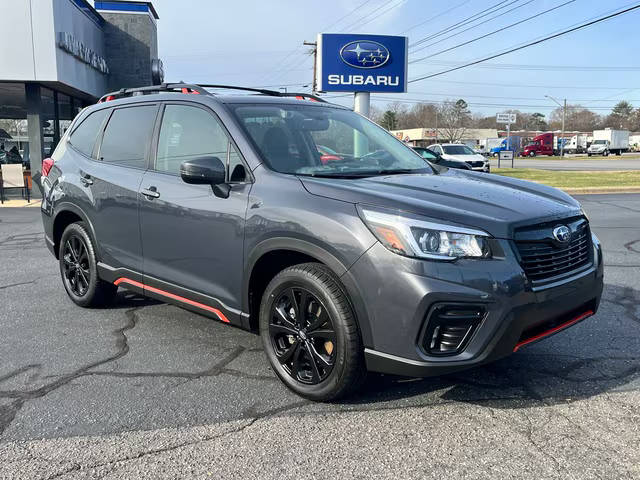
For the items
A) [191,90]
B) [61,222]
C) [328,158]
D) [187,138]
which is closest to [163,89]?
[191,90]

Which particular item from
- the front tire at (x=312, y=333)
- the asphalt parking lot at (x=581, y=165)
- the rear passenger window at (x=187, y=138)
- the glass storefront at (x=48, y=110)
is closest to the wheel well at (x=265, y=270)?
the front tire at (x=312, y=333)

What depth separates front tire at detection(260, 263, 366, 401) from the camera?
3037 mm

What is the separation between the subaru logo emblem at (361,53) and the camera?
18094 millimetres

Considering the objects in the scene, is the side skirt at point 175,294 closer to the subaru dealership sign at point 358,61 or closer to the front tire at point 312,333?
the front tire at point 312,333

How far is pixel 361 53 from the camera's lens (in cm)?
1812

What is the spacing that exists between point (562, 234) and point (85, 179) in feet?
12.6

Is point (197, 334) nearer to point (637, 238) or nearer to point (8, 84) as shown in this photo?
point (637, 238)

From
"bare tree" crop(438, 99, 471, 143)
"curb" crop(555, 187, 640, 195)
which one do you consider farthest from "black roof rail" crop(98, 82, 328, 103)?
"bare tree" crop(438, 99, 471, 143)

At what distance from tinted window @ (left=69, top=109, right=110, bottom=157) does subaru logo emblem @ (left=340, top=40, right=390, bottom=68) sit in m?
13.9

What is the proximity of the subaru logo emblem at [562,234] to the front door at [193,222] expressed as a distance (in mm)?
1817

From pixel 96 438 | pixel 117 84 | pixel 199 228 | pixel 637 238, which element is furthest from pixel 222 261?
pixel 117 84

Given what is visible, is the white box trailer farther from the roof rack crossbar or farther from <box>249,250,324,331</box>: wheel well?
<box>249,250,324,331</box>: wheel well

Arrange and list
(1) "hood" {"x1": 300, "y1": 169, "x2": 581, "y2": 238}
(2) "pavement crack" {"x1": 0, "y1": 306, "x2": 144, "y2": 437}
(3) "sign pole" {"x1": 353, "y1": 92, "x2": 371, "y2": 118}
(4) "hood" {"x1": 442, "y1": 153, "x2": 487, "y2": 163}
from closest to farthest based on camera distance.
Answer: (1) "hood" {"x1": 300, "y1": 169, "x2": 581, "y2": 238}
(2) "pavement crack" {"x1": 0, "y1": 306, "x2": 144, "y2": 437}
(3) "sign pole" {"x1": 353, "y1": 92, "x2": 371, "y2": 118}
(4) "hood" {"x1": 442, "y1": 153, "x2": 487, "y2": 163}

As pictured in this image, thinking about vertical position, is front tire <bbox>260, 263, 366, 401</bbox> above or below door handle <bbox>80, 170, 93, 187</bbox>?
below
